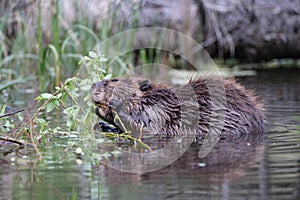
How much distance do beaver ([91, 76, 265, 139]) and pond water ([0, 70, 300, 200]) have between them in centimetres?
37

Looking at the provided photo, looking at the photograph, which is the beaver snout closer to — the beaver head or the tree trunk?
the beaver head

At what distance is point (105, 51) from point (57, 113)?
1.27 metres

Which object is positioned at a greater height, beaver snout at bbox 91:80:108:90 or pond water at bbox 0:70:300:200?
beaver snout at bbox 91:80:108:90

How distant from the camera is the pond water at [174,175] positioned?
9.73ft

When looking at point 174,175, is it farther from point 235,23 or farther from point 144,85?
point 235,23

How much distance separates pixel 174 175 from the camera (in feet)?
11.0

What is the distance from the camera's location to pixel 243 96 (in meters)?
4.94

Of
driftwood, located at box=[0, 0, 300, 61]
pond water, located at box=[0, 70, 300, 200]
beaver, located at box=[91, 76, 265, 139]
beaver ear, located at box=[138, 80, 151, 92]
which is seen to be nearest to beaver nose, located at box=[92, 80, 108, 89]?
beaver, located at box=[91, 76, 265, 139]

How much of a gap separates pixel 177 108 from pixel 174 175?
1667mm

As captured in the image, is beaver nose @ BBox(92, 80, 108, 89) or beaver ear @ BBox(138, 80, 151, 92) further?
beaver ear @ BBox(138, 80, 151, 92)

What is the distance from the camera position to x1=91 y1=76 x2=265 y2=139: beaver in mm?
4820

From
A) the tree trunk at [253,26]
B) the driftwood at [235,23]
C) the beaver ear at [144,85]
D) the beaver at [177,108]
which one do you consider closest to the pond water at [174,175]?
the beaver at [177,108]

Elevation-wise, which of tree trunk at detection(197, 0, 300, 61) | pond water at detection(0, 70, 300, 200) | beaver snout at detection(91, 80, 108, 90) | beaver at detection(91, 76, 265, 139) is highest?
tree trunk at detection(197, 0, 300, 61)

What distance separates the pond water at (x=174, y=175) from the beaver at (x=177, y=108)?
37cm
